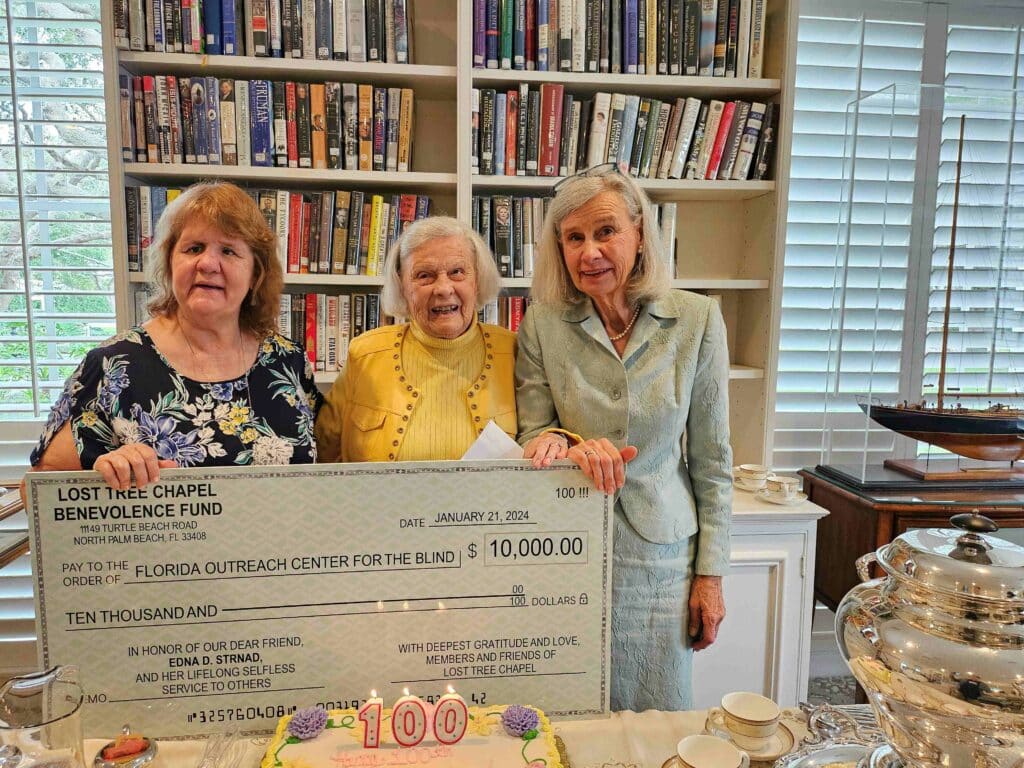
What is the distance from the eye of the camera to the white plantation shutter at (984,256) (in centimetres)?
224

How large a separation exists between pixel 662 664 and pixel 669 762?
50 centimetres

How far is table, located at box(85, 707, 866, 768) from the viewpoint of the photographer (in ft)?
3.37

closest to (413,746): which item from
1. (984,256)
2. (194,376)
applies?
(194,376)

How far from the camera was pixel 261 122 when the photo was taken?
2133 mm

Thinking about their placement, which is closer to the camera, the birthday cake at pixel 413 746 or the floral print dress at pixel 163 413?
the birthday cake at pixel 413 746

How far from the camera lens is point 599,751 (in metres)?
1.06

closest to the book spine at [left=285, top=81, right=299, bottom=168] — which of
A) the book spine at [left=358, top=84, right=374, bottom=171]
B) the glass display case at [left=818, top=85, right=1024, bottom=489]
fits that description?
the book spine at [left=358, top=84, right=374, bottom=171]

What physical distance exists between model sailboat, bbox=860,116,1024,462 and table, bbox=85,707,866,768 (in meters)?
1.45

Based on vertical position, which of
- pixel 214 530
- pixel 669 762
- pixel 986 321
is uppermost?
pixel 986 321

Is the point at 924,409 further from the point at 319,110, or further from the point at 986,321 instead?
the point at 319,110

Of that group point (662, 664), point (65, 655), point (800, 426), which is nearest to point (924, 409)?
point (800, 426)

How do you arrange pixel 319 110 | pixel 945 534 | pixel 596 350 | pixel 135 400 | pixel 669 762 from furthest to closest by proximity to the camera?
pixel 319 110 → pixel 596 350 → pixel 135 400 → pixel 669 762 → pixel 945 534

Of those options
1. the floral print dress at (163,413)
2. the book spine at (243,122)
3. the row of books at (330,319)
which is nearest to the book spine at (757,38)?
the row of books at (330,319)

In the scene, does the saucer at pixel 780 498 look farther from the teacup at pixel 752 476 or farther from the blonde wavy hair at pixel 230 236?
the blonde wavy hair at pixel 230 236
